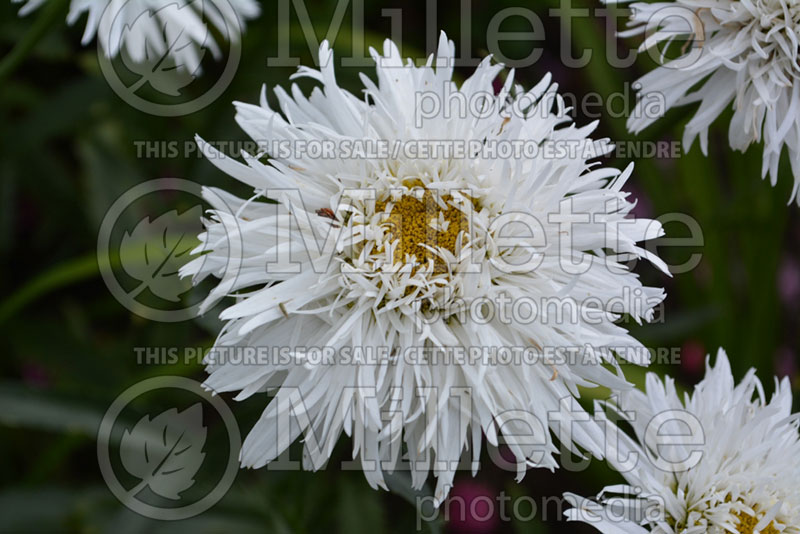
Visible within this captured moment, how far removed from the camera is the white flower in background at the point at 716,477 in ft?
3.92

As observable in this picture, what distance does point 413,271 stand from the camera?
113 cm

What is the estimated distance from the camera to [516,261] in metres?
1.14

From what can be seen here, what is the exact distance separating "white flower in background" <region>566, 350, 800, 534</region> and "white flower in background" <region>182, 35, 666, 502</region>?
0.43 ft

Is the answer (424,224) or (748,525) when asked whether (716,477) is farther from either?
(424,224)

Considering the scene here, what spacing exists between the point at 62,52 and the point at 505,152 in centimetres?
154

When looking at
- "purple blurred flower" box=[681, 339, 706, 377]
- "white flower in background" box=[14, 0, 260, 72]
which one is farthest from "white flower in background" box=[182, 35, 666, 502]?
"purple blurred flower" box=[681, 339, 706, 377]

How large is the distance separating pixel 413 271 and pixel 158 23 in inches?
29.3

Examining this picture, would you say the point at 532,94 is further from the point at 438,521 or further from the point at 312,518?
the point at 312,518

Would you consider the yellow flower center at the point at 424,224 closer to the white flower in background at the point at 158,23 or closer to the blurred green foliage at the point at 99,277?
the white flower in background at the point at 158,23

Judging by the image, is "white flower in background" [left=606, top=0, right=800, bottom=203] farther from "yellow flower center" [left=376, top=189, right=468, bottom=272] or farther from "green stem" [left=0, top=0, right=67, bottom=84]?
"green stem" [left=0, top=0, right=67, bottom=84]

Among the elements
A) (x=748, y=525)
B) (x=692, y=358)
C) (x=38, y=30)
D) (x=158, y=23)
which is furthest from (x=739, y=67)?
(x=692, y=358)

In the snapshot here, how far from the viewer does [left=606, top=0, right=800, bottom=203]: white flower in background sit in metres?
1.28

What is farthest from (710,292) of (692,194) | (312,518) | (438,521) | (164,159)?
(164,159)

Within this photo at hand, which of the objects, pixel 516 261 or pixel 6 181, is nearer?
pixel 516 261
